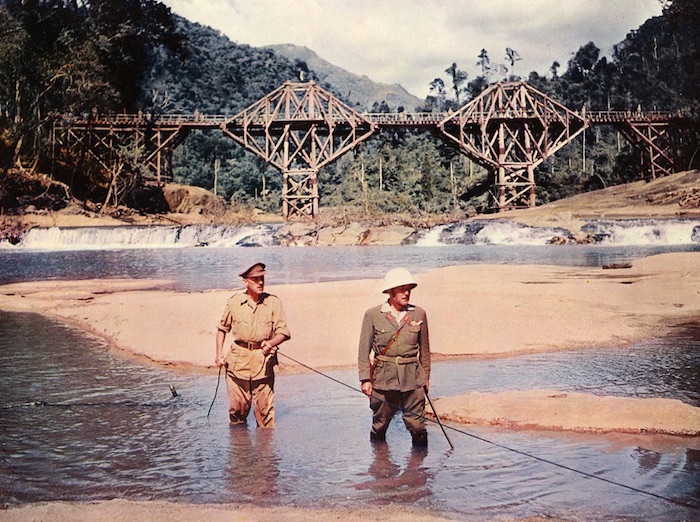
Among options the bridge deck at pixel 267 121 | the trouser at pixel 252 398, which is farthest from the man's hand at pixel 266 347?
the bridge deck at pixel 267 121

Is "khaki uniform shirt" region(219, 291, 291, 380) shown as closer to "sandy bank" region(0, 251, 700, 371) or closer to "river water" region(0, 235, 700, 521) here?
"river water" region(0, 235, 700, 521)

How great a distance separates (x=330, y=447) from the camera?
6.04 m

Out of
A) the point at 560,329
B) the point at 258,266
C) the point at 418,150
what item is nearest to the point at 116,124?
the point at 418,150

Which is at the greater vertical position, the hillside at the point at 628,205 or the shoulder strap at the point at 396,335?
the hillside at the point at 628,205

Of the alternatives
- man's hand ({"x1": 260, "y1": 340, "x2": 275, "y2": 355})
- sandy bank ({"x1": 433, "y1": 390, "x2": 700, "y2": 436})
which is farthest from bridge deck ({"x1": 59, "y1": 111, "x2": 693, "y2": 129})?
man's hand ({"x1": 260, "y1": 340, "x2": 275, "y2": 355})

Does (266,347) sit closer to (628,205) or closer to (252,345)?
(252,345)

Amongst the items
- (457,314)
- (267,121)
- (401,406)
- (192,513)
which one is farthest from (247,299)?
(267,121)

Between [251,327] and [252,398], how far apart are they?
0.77 metres

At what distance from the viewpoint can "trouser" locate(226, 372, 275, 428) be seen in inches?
250

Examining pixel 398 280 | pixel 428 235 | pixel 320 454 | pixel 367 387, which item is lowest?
pixel 320 454

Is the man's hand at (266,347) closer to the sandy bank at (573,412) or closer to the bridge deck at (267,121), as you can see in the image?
the sandy bank at (573,412)

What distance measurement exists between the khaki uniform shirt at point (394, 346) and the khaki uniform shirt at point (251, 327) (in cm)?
95

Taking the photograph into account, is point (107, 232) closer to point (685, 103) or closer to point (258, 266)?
point (258, 266)

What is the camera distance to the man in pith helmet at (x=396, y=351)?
541 cm
